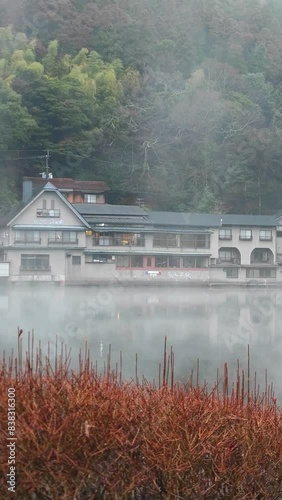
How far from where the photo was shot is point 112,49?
79.6 feet

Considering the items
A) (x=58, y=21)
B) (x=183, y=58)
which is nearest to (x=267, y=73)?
(x=183, y=58)

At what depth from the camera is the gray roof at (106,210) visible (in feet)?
56.0

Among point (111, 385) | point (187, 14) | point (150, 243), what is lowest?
point (111, 385)

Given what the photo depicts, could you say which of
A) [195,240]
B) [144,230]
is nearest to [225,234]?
[195,240]

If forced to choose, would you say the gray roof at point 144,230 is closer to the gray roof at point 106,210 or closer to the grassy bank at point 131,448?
the gray roof at point 106,210

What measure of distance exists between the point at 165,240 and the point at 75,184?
3.02 m

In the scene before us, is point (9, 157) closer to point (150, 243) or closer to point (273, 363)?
point (150, 243)

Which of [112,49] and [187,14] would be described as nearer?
[112,49]

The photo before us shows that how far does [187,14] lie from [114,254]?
612 inches

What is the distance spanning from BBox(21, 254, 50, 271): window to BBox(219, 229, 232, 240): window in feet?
15.1

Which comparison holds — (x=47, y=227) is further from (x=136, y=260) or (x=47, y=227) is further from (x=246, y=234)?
(x=246, y=234)

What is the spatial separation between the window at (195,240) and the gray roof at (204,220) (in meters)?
0.28

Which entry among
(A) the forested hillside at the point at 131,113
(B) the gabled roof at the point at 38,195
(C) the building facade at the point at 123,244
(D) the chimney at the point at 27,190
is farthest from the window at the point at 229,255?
(D) the chimney at the point at 27,190

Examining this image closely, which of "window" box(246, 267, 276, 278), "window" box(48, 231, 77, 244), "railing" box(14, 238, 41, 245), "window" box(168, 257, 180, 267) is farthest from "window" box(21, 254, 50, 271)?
"window" box(246, 267, 276, 278)
